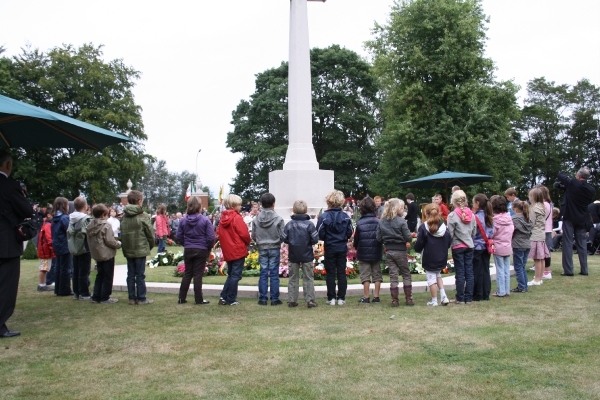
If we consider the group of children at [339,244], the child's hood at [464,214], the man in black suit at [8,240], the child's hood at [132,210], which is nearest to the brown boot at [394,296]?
the group of children at [339,244]

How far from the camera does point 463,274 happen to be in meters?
8.51

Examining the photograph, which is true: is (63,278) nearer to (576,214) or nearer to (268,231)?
(268,231)

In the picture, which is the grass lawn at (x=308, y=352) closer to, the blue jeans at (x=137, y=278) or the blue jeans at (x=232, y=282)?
the blue jeans at (x=232, y=282)

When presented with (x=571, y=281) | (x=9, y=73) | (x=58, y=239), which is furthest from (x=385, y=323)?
(x=9, y=73)

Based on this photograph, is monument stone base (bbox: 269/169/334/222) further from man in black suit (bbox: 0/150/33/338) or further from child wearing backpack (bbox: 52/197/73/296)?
man in black suit (bbox: 0/150/33/338)

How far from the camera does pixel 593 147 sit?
47906 millimetres

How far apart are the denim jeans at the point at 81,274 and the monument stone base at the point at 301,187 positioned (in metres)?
5.83

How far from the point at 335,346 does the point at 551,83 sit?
166ft

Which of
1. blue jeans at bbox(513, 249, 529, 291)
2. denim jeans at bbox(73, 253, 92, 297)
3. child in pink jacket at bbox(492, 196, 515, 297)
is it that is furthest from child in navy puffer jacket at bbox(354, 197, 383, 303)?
denim jeans at bbox(73, 253, 92, 297)

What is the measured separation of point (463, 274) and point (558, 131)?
45.4m

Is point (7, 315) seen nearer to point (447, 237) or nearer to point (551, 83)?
point (447, 237)

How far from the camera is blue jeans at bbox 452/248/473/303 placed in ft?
27.8

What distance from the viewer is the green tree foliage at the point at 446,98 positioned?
29.4m

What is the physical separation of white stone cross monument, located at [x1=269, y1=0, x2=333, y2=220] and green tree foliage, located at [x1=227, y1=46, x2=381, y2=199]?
2304 centimetres
